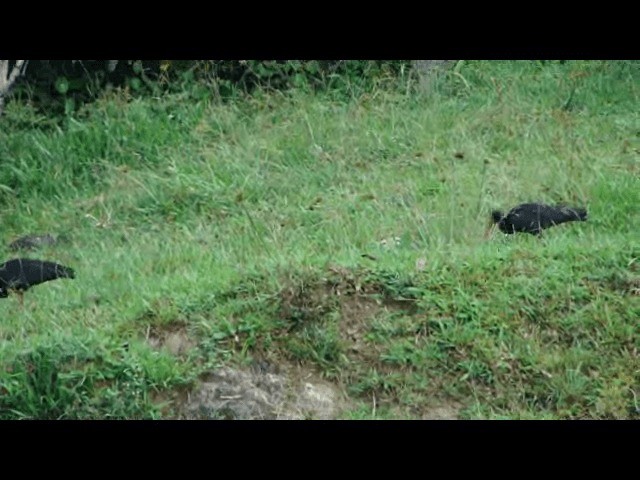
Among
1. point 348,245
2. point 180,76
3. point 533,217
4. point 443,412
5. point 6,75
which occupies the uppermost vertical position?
point 6,75

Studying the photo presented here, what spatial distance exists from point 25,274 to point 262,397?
1863 millimetres

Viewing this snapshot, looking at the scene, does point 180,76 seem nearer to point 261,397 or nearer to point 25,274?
point 25,274

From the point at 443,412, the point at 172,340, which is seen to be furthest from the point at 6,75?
the point at 443,412

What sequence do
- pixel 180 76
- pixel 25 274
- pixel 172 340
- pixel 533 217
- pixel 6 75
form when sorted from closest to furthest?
pixel 172 340 < pixel 25 274 < pixel 533 217 < pixel 6 75 < pixel 180 76

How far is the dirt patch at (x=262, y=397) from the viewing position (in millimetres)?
4887

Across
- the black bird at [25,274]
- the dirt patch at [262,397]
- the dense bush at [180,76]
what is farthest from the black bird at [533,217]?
the dense bush at [180,76]

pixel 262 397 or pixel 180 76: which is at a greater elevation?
pixel 180 76

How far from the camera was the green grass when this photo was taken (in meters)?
5.00

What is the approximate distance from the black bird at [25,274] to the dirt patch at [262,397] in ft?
4.90

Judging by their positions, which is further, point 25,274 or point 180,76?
point 180,76

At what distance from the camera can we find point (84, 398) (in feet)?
16.0

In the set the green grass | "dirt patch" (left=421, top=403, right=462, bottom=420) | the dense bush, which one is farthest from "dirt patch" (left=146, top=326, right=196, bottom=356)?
the dense bush

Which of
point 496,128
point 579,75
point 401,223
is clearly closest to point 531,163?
point 496,128

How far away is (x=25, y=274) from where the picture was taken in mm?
6070
